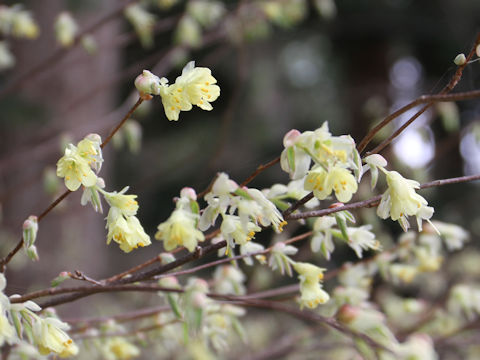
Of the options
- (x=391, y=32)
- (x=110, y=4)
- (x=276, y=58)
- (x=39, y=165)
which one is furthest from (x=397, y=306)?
(x=276, y=58)

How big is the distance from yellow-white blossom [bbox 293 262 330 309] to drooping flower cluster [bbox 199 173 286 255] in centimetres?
22

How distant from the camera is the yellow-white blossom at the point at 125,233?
0.97m

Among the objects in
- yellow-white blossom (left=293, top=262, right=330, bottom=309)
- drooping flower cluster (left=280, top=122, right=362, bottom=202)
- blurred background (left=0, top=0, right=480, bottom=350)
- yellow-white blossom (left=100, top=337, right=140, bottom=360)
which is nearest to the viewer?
drooping flower cluster (left=280, top=122, right=362, bottom=202)

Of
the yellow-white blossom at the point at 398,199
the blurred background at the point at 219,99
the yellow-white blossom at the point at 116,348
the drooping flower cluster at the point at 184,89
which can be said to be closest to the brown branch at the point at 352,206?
the yellow-white blossom at the point at 398,199

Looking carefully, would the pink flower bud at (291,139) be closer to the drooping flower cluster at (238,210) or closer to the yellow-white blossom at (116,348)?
the drooping flower cluster at (238,210)

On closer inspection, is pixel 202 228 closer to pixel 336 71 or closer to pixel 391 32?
Answer: pixel 391 32

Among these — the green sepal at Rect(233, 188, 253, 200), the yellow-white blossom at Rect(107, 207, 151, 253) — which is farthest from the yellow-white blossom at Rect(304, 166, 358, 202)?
the yellow-white blossom at Rect(107, 207, 151, 253)

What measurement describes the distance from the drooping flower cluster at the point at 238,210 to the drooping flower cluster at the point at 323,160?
79 millimetres

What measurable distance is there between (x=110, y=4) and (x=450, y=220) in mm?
3126

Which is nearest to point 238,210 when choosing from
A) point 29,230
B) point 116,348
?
point 29,230

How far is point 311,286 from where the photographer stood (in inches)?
45.8

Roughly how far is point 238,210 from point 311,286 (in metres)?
0.32

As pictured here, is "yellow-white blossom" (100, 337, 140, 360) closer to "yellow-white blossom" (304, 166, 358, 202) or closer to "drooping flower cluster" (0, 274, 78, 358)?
"drooping flower cluster" (0, 274, 78, 358)

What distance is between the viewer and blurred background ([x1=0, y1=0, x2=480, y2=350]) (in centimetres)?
285
